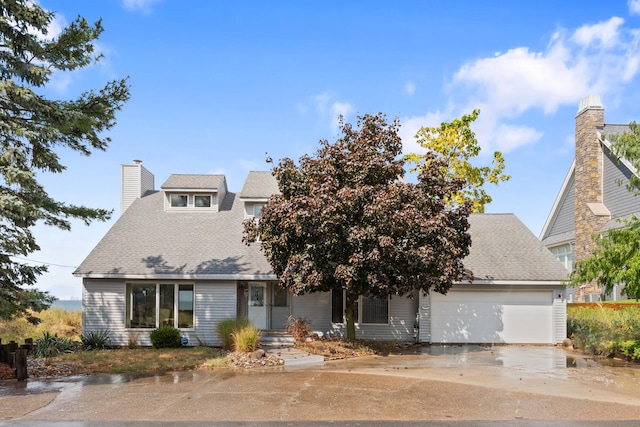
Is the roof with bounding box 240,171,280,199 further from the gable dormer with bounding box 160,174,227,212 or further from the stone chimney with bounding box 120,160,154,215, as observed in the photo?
the stone chimney with bounding box 120,160,154,215

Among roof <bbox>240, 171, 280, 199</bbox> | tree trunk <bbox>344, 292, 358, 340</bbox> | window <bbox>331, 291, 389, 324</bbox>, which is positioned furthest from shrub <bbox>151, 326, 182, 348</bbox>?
roof <bbox>240, 171, 280, 199</bbox>

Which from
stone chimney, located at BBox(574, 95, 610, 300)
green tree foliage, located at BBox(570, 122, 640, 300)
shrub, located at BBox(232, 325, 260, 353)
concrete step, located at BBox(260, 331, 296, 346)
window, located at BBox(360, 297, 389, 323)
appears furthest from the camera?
stone chimney, located at BBox(574, 95, 610, 300)

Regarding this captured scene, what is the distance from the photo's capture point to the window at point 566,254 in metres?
31.0

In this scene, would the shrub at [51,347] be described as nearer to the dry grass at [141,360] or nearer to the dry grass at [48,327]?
the dry grass at [141,360]

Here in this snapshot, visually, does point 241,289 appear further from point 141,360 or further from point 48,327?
point 48,327

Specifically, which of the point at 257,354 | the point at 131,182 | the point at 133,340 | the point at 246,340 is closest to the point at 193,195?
the point at 131,182

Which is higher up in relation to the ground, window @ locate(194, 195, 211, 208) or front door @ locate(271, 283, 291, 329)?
window @ locate(194, 195, 211, 208)

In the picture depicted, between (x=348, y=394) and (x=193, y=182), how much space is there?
1570cm

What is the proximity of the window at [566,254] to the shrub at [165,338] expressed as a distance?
21645 mm

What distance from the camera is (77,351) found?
18.0 meters

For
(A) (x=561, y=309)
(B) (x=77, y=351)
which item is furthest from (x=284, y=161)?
(A) (x=561, y=309)

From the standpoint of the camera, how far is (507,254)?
76.0 ft

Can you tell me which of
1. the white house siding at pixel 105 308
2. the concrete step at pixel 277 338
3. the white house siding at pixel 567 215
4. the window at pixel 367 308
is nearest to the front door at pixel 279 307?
the concrete step at pixel 277 338

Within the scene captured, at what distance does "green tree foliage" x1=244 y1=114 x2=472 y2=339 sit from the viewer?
16391 millimetres
